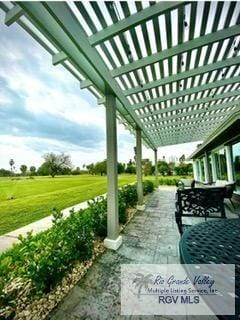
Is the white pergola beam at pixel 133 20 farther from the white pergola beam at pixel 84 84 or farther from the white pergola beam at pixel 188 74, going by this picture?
the white pergola beam at pixel 188 74

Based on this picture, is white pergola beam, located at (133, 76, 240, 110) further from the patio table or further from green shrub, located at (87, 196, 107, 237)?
the patio table

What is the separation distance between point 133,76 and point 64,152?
45.7 meters

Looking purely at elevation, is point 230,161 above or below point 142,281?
above

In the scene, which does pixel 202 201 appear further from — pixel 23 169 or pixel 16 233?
pixel 23 169

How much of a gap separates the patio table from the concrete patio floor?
896 millimetres

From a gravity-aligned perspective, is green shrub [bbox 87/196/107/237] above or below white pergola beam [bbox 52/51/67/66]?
below

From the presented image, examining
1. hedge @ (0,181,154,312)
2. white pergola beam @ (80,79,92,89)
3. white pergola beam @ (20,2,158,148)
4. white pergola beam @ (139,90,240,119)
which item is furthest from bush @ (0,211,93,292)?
white pergola beam @ (139,90,240,119)

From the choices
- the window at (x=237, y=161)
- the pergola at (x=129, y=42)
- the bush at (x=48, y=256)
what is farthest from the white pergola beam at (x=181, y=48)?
the window at (x=237, y=161)

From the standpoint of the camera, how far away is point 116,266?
281 centimetres

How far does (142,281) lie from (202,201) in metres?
2.31

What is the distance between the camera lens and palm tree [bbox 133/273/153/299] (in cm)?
232

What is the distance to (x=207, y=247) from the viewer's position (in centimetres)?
140

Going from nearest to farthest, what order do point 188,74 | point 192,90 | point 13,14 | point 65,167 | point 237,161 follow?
point 13,14, point 188,74, point 192,90, point 237,161, point 65,167

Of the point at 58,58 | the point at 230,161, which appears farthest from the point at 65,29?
the point at 230,161
